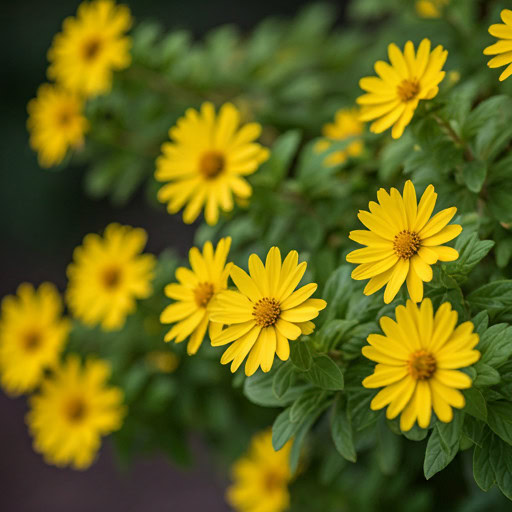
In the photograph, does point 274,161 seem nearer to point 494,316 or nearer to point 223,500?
point 494,316

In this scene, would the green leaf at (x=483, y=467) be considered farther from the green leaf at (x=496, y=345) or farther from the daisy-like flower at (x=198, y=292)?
the daisy-like flower at (x=198, y=292)

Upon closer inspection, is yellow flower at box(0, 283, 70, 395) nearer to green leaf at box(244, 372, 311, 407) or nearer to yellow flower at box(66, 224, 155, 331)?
yellow flower at box(66, 224, 155, 331)

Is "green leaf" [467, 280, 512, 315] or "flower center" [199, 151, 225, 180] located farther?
"flower center" [199, 151, 225, 180]

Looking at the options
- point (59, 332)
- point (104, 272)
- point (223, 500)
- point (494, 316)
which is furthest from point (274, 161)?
point (223, 500)

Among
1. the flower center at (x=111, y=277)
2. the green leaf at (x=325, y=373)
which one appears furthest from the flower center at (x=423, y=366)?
the flower center at (x=111, y=277)

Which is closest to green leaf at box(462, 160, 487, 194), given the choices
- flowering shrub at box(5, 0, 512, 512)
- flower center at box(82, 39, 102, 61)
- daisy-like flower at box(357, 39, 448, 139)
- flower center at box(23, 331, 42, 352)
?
flowering shrub at box(5, 0, 512, 512)

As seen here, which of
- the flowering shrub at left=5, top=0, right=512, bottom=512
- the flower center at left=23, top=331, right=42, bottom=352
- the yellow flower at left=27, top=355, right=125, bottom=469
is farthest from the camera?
the flower center at left=23, top=331, right=42, bottom=352

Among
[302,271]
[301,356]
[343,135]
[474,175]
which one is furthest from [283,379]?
[343,135]
